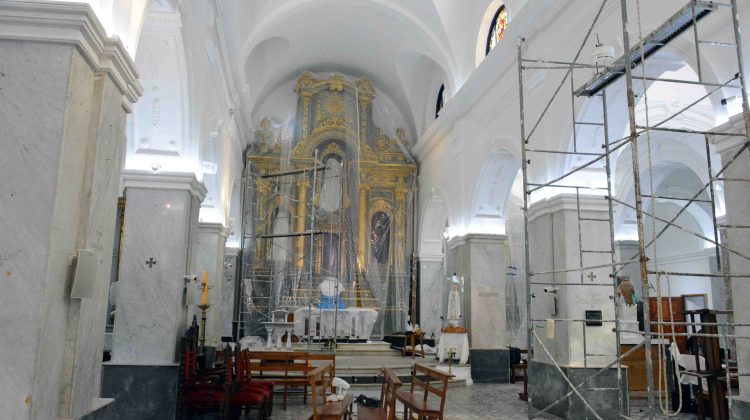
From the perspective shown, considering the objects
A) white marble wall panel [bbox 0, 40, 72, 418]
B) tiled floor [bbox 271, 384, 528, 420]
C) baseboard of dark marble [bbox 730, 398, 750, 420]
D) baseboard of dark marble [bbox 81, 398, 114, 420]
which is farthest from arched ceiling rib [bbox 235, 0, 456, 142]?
baseboard of dark marble [bbox 730, 398, 750, 420]

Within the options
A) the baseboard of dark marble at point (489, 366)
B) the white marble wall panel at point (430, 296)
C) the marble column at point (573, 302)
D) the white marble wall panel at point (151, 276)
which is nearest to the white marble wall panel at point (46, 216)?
the white marble wall panel at point (151, 276)

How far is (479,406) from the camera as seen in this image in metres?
8.64

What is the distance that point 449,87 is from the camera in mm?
12445

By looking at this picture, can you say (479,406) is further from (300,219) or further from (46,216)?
(300,219)

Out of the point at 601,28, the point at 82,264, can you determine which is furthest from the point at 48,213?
the point at 601,28

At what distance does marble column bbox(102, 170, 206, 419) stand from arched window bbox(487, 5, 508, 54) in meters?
6.07

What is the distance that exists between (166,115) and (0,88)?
364 cm

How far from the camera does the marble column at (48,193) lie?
3500mm

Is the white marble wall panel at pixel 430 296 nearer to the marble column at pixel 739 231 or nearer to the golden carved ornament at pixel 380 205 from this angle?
the golden carved ornament at pixel 380 205

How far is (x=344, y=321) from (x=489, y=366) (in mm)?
4427

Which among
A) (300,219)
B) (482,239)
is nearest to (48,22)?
(482,239)

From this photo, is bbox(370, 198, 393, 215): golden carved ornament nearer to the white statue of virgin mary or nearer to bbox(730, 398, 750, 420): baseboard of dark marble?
the white statue of virgin mary

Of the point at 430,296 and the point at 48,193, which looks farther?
the point at 430,296

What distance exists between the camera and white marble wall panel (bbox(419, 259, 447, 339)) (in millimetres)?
15750
